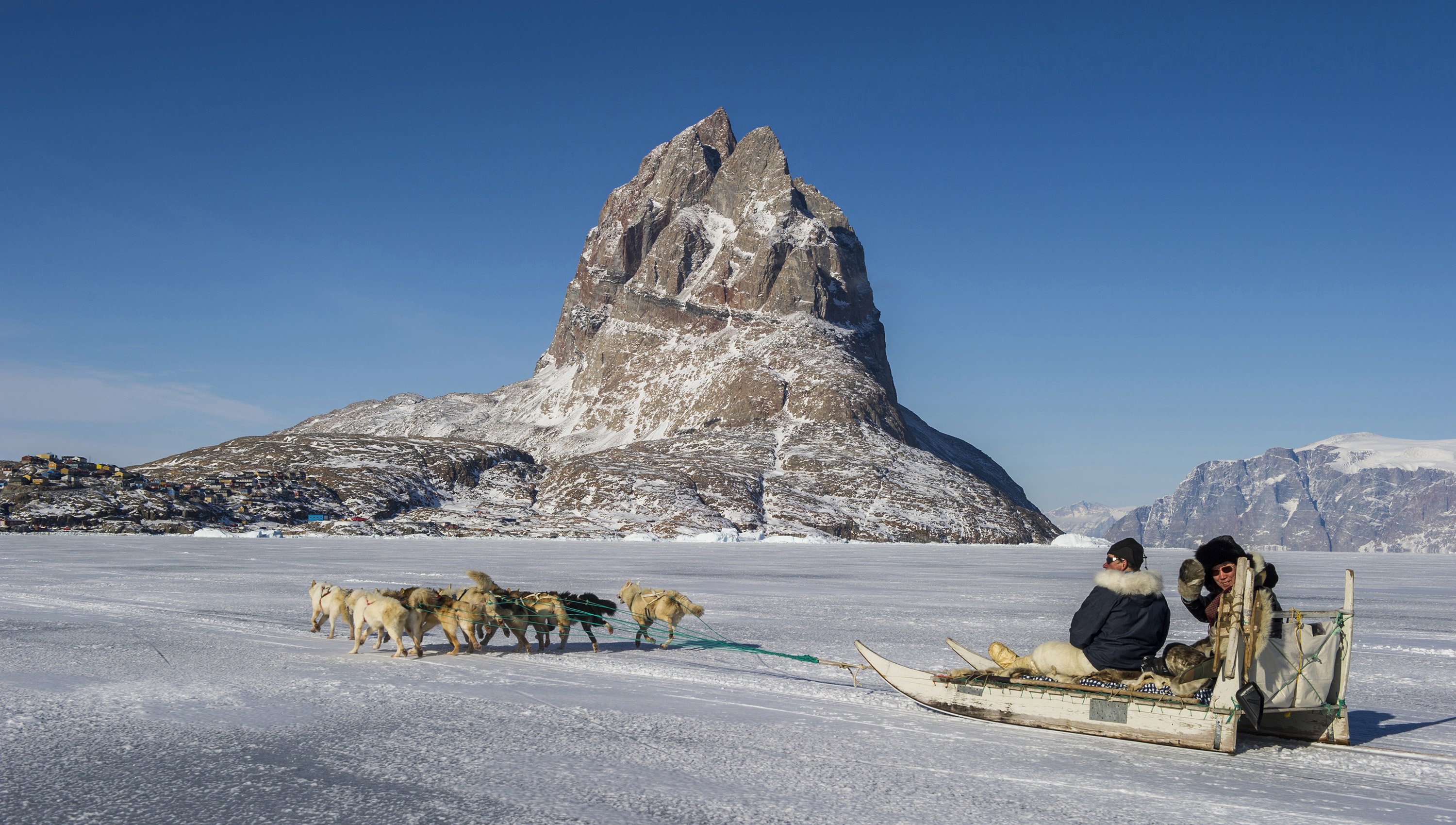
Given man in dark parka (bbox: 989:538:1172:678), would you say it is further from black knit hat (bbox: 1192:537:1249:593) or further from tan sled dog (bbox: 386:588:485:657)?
tan sled dog (bbox: 386:588:485:657)

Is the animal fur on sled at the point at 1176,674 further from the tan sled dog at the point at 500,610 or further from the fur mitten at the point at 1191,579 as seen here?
the tan sled dog at the point at 500,610

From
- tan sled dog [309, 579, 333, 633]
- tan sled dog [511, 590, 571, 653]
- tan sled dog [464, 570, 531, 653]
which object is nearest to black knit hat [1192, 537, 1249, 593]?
tan sled dog [511, 590, 571, 653]

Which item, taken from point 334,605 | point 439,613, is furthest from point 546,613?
point 334,605

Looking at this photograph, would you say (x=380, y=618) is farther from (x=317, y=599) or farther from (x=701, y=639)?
(x=701, y=639)

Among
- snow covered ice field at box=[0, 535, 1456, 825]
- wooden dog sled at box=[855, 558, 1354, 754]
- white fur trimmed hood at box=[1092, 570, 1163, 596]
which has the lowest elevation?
snow covered ice field at box=[0, 535, 1456, 825]

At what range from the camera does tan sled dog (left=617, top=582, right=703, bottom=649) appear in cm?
1617

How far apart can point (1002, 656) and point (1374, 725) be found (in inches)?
172

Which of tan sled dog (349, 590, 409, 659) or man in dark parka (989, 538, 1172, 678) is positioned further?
tan sled dog (349, 590, 409, 659)

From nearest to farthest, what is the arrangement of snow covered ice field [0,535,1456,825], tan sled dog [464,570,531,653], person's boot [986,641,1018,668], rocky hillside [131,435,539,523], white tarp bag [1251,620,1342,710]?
snow covered ice field [0,535,1456,825]
white tarp bag [1251,620,1342,710]
person's boot [986,641,1018,668]
tan sled dog [464,570,531,653]
rocky hillside [131,435,539,523]

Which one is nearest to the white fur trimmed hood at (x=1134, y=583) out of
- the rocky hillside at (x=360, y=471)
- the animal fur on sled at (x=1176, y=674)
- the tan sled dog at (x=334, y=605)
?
the animal fur on sled at (x=1176, y=674)

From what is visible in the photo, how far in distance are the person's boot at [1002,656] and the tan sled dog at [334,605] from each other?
10.9 meters

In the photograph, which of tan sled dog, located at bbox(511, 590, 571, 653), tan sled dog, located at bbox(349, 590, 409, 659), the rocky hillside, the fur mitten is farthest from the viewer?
the rocky hillside

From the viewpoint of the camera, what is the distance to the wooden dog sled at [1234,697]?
8859 millimetres

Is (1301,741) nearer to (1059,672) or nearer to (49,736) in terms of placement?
(1059,672)
